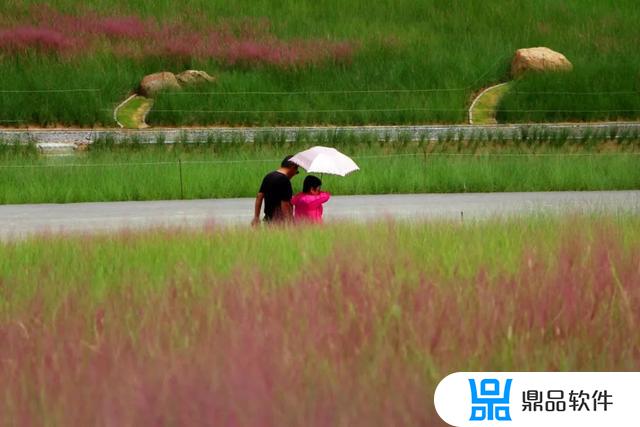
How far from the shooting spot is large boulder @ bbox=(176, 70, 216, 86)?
2852 centimetres

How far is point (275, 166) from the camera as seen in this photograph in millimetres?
20094

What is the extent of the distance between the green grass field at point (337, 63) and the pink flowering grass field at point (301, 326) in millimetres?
20531

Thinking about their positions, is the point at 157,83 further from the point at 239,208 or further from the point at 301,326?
the point at 301,326

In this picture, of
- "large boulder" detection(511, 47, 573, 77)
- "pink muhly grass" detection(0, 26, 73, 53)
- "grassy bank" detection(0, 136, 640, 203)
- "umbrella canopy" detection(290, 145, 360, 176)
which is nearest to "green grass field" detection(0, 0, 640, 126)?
"pink muhly grass" detection(0, 26, 73, 53)

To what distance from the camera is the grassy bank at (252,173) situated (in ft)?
59.8

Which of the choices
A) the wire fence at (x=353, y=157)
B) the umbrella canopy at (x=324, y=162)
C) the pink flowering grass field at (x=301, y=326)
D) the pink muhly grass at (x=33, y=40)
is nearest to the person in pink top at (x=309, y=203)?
the umbrella canopy at (x=324, y=162)

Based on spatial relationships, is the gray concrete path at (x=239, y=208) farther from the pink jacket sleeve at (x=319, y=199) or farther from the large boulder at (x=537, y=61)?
the large boulder at (x=537, y=61)

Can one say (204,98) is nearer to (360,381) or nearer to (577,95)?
(577,95)

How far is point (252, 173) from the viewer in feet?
62.7

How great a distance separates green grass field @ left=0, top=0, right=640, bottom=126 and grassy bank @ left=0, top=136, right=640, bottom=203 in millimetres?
5415

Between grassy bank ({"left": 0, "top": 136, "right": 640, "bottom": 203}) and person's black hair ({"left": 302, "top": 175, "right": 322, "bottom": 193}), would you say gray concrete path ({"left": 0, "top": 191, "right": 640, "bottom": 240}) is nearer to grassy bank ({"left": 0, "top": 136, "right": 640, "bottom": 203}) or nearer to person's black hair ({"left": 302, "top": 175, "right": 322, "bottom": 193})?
grassy bank ({"left": 0, "top": 136, "right": 640, "bottom": 203})

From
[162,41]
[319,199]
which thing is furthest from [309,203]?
[162,41]

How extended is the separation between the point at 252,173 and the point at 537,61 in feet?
44.6

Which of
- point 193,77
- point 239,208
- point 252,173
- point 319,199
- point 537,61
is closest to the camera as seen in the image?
point 319,199
